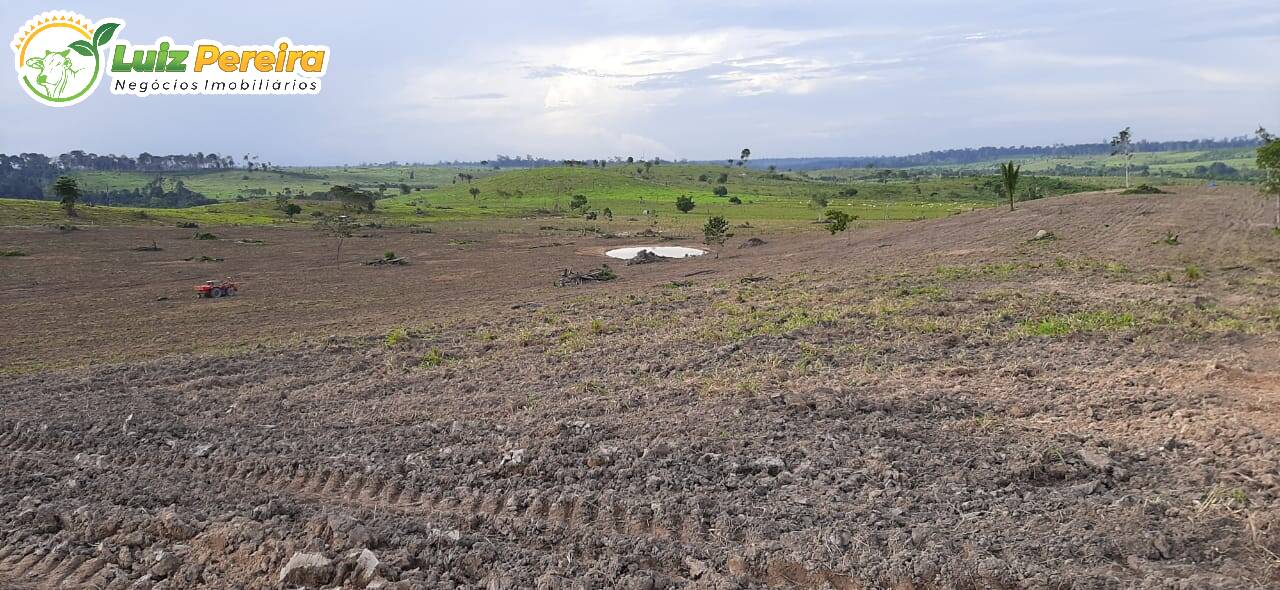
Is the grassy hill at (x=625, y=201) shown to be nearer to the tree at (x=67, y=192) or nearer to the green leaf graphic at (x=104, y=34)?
the tree at (x=67, y=192)

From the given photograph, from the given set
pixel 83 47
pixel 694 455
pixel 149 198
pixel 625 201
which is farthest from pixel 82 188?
pixel 694 455

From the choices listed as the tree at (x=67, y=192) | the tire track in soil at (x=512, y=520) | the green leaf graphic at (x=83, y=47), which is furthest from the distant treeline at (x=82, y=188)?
the tire track in soil at (x=512, y=520)

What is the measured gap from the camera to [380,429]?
982cm

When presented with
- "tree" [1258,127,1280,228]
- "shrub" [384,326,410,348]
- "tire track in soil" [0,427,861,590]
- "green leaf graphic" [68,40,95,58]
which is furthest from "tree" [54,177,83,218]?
"tree" [1258,127,1280,228]

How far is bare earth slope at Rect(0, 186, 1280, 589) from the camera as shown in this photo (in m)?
5.97

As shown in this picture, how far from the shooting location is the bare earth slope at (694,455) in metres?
5.97

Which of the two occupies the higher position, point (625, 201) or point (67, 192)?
point (625, 201)

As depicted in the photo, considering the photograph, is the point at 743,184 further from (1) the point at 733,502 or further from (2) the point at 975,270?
(1) the point at 733,502

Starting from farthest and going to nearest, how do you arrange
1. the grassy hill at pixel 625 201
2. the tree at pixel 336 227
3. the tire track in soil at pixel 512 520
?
the grassy hill at pixel 625 201
the tree at pixel 336 227
the tire track in soil at pixel 512 520

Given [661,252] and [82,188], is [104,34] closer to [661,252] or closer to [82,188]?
[661,252]

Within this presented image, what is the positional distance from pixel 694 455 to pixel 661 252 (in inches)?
1580

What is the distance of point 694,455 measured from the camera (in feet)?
26.6

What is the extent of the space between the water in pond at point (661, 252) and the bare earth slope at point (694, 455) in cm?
2920

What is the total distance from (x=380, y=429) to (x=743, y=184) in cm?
13834
